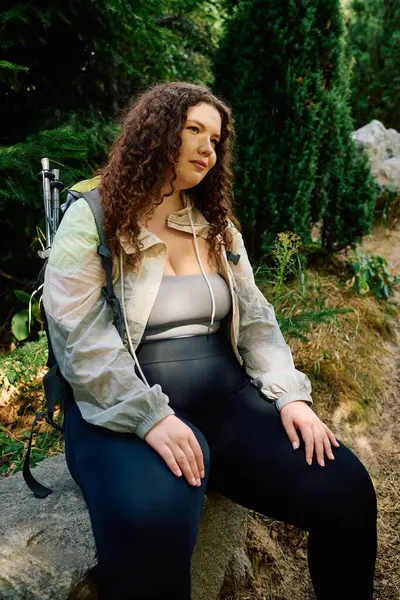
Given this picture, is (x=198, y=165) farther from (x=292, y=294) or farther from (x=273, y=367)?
(x=292, y=294)

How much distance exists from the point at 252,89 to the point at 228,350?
2.49m

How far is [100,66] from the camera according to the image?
345 centimetres

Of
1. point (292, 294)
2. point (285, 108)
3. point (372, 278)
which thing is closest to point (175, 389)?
point (292, 294)

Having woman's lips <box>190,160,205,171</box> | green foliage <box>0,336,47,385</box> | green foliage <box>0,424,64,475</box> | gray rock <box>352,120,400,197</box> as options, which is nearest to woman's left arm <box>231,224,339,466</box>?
woman's lips <box>190,160,205,171</box>

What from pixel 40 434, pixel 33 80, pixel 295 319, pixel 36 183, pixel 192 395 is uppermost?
pixel 33 80

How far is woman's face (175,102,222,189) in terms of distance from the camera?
5.44ft

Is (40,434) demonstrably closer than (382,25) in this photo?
Yes

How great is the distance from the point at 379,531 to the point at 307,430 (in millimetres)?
1283

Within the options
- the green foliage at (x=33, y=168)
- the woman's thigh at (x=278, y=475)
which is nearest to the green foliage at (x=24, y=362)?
the green foliage at (x=33, y=168)

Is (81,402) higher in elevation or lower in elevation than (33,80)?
lower

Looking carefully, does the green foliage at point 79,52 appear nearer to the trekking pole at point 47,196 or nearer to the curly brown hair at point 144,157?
the trekking pole at point 47,196

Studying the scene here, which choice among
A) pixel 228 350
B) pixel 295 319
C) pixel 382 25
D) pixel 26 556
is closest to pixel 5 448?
pixel 26 556

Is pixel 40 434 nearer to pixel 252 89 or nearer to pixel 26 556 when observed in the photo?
pixel 26 556

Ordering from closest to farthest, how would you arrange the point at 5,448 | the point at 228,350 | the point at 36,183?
the point at 228,350
the point at 5,448
the point at 36,183
